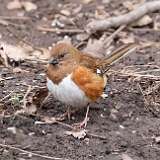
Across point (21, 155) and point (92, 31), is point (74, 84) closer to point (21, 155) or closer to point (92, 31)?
point (21, 155)

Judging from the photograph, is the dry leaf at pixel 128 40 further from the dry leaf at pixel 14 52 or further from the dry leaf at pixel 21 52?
the dry leaf at pixel 14 52

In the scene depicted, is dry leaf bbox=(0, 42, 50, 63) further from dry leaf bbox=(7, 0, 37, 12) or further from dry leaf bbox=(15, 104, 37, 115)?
dry leaf bbox=(15, 104, 37, 115)

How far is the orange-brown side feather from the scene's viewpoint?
537 cm

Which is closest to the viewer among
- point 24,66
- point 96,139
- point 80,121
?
point 96,139

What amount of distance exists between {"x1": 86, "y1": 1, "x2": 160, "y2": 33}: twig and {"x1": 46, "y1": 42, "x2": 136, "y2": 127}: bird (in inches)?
89.1

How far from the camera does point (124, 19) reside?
8.12 m

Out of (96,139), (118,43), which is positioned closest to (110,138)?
(96,139)

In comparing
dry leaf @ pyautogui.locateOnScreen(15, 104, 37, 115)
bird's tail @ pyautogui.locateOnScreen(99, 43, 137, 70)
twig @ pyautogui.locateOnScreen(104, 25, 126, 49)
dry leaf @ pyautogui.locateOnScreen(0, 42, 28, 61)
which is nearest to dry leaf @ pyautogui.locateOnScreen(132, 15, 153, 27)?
twig @ pyautogui.locateOnScreen(104, 25, 126, 49)

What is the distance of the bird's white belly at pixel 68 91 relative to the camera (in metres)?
5.28

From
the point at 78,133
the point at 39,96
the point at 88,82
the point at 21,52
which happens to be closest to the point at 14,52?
the point at 21,52

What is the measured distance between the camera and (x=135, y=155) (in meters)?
5.02

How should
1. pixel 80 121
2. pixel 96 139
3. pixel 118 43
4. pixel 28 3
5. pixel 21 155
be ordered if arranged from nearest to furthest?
pixel 21 155, pixel 96 139, pixel 80 121, pixel 118 43, pixel 28 3

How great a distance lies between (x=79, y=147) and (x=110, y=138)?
0.32 m

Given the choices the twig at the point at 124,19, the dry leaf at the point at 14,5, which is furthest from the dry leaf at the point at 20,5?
the twig at the point at 124,19
